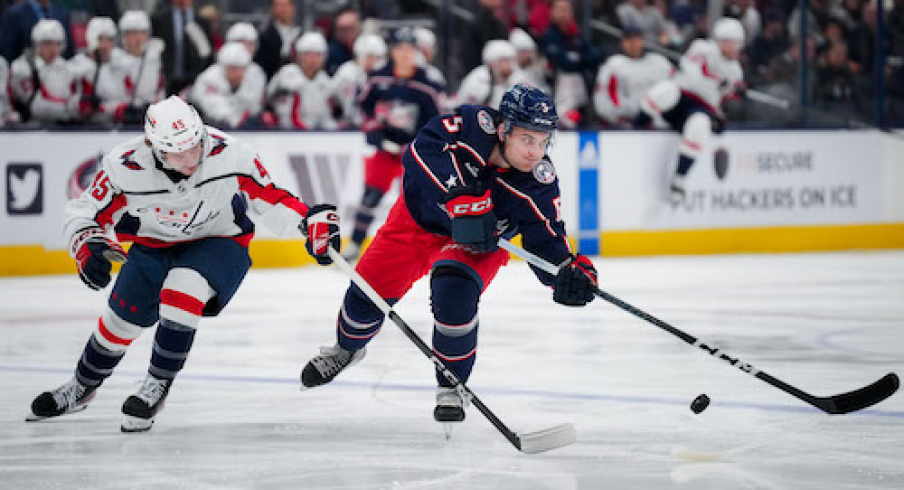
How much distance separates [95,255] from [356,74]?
21.2ft

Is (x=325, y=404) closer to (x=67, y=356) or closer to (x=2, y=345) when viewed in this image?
(x=67, y=356)

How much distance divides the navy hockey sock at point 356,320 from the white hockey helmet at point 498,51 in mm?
5974

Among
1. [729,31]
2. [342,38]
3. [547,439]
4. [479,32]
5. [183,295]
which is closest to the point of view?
[547,439]

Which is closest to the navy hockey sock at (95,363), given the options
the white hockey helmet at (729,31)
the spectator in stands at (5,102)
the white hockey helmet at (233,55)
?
the spectator in stands at (5,102)

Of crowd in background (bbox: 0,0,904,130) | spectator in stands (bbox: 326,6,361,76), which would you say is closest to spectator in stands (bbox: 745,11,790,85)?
crowd in background (bbox: 0,0,904,130)

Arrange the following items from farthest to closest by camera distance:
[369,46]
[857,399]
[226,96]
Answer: [369,46] → [226,96] → [857,399]

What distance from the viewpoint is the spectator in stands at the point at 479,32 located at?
1051cm

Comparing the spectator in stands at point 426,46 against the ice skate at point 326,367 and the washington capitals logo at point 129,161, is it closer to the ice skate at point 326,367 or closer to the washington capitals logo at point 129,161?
the ice skate at point 326,367

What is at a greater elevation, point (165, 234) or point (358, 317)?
point (165, 234)

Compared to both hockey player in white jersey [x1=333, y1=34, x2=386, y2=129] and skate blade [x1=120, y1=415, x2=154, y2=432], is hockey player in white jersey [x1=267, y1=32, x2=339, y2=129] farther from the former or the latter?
skate blade [x1=120, y1=415, x2=154, y2=432]

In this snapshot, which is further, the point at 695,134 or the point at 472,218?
the point at 695,134

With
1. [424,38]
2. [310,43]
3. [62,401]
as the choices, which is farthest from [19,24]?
[62,401]

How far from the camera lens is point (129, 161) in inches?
158

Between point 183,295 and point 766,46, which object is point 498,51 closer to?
point 766,46
